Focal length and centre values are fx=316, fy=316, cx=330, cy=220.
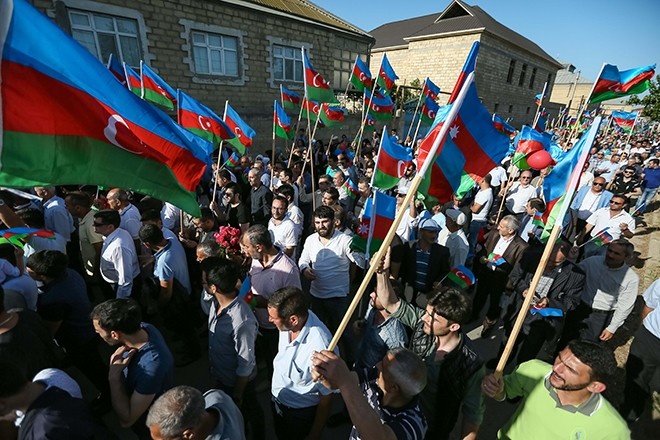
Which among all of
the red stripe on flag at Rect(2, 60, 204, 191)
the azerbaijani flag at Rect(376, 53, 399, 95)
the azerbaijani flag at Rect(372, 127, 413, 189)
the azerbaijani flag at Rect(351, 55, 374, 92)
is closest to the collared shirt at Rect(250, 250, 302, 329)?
the red stripe on flag at Rect(2, 60, 204, 191)

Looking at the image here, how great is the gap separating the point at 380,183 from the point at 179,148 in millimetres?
2612

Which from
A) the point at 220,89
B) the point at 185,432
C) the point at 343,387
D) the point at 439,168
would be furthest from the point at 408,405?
the point at 220,89

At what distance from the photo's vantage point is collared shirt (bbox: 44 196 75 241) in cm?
406

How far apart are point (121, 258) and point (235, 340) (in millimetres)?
1752

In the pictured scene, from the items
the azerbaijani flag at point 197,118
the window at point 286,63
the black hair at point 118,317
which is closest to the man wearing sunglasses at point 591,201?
the azerbaijani flag at point 197,118

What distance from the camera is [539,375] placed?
204cm

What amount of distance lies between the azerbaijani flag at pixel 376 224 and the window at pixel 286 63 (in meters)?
14.2

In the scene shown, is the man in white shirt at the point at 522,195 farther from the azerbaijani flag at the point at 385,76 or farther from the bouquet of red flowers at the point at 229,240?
the bouquet of red flowers at the point at 229,240

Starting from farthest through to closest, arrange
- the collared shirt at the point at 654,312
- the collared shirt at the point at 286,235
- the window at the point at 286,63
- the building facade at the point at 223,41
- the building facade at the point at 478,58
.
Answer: the building facade at the point at 478,58 → the window at the point at 286,63 → the building facade at the point at 223,41 → the collared shirt at the point at 286,235 → the collared shirt at the point at 654,312

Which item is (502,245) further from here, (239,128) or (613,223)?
(239,128)

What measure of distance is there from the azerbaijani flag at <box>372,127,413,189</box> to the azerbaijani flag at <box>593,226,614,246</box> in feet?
11.6

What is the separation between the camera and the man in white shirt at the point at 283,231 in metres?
4.28

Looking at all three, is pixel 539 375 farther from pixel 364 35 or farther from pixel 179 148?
pixel 364 35

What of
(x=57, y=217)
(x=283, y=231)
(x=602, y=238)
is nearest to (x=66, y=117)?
(x=283, y=231)
